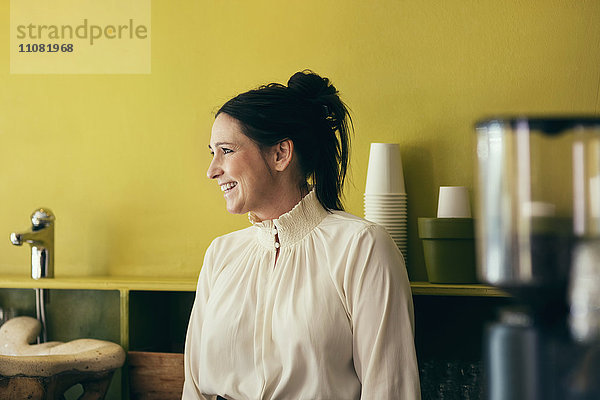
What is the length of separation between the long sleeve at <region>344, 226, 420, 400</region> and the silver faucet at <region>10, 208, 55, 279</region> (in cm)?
124

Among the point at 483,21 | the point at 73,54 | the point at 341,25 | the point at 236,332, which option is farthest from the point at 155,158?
the point at 483,21

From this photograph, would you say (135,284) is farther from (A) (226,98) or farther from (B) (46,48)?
(B) (46,48)

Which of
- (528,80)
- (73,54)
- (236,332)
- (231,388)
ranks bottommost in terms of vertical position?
(231,388)

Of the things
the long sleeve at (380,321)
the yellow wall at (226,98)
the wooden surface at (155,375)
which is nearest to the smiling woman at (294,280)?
the long sleeve at (380,321)

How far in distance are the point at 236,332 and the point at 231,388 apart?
0.14 meters

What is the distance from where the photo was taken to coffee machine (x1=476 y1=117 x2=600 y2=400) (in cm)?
58

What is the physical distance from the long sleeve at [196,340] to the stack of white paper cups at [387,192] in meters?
0.53

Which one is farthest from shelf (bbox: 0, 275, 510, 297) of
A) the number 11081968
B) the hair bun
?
the number 11081968

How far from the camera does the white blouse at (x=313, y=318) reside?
1696mm

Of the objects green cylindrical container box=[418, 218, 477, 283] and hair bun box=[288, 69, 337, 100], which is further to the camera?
green cylindrical container box=[418, 218, 477, 283]

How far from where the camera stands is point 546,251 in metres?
0.59

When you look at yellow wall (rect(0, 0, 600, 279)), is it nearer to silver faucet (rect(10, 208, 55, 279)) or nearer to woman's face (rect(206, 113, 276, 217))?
silver faucet (rect(10, 208, 55, 279))

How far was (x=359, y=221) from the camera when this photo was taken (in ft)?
6.00

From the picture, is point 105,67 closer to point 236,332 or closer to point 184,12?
point 184,12
